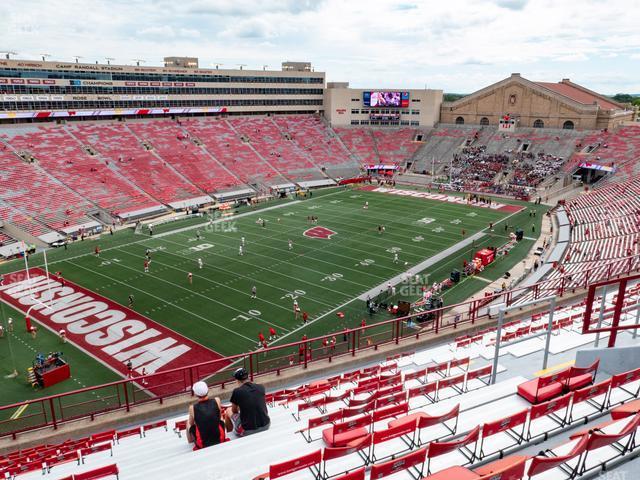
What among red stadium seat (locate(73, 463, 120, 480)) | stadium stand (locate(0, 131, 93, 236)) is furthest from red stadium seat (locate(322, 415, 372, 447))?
stadium stand (locate(0, 131, 93, 236))

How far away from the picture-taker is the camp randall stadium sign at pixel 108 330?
2056 cm

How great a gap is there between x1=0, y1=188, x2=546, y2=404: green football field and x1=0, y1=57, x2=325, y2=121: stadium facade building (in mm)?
25634

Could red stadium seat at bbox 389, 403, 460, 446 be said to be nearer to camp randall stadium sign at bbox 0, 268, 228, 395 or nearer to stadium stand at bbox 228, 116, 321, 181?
camp randall stadium sign at bbox 0, 268, 228, 395

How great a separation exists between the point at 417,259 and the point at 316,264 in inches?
282

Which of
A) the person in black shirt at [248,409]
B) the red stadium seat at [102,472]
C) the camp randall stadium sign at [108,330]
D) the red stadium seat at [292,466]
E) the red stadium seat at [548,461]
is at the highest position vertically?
the red stadium seat at [548,461]

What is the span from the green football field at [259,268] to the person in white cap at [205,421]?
1439cm

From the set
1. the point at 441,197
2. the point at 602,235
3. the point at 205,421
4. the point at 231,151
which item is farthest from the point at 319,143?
the point at 205,421

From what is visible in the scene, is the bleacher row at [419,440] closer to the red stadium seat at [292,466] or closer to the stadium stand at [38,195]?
the red stadium seat at [292,466]

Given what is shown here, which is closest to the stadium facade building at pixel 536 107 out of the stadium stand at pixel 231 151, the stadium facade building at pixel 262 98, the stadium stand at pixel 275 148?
the stadium facade building at pixel 262 98

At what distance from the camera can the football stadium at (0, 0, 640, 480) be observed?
697 centimetres

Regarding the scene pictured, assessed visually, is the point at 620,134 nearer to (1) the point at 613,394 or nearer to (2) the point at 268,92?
(2) the point at 268,92

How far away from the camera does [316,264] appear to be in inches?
1283

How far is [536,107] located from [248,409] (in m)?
72.6

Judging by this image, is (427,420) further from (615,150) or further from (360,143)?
(360,143)
